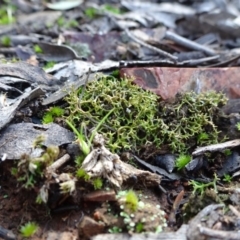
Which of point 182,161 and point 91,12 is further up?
point 182,161

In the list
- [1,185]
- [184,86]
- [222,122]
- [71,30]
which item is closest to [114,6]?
[71,30]

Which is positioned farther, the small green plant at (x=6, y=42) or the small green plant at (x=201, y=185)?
the small green plant at (x=6, y=42)

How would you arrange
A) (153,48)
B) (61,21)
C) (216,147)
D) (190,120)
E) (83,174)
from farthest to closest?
1. (61,21)
2. (153,48)
3. (190,120)
4. (216,147)
5. (83,174)

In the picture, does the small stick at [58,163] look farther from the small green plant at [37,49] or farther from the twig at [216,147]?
the small green plant at [37,49]

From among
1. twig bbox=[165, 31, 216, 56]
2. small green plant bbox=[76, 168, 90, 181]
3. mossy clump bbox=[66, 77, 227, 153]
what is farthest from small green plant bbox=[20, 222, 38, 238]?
twig bbox=[165, 31, 216, 56]

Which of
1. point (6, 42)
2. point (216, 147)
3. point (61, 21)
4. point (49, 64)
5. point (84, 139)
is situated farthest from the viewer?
point (61, 21)

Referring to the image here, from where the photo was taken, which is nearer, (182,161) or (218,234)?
(218,234)

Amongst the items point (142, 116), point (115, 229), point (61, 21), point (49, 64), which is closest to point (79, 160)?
point (115, 229)

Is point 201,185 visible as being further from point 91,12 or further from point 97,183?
point 91,12

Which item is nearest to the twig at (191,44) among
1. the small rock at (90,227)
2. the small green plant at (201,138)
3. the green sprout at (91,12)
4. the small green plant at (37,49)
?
the green sprout at (91,12)
